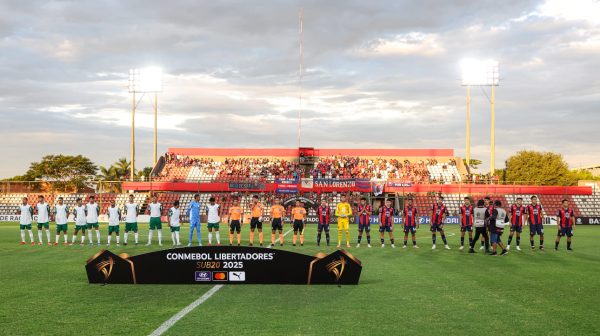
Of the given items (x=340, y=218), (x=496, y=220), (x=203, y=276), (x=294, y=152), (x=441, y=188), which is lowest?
(x=203, y=276)

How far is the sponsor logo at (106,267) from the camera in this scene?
11055mm

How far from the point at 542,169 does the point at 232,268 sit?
73504 mm

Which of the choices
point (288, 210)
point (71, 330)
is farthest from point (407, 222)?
point (288, 210)

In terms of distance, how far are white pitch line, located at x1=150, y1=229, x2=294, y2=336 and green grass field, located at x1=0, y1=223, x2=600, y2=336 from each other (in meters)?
0.11

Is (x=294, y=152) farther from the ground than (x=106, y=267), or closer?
farther from the ground

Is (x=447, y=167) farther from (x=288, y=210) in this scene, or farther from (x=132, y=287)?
(x=132, y=287)

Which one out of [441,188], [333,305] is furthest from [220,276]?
[441,188]

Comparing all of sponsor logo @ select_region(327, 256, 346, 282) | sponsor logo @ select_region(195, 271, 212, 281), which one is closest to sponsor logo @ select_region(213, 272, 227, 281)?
sponsor logo @ select_region(195, 271, 212, 281)

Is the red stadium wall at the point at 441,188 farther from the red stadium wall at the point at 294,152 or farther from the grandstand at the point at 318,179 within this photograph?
the red stadium wall at the point at 294,152

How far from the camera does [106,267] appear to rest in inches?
435

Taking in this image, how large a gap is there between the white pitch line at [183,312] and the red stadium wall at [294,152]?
52616 millimetres

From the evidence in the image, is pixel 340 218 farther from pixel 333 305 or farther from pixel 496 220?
pixel 333 305

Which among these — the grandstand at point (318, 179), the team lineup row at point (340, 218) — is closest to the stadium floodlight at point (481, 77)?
the grandstand at point (318, 179)

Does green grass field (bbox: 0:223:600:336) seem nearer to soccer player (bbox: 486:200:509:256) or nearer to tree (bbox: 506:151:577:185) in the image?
soccer player (bbox: 486:200:509:256)
